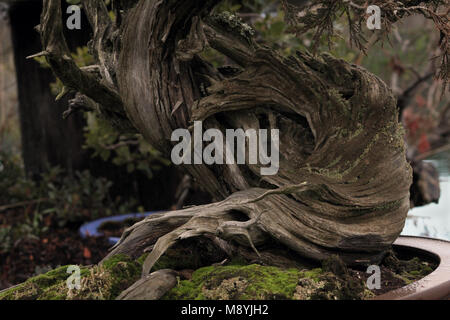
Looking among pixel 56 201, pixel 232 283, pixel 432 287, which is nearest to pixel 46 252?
pixel 56 201

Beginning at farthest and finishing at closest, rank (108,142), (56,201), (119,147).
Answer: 1. (56,201)
2. (119,147)
3. (108,142)

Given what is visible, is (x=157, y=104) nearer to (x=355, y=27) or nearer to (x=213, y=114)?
(x=213, y=114)

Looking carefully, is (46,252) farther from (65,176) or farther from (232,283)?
(232,283)

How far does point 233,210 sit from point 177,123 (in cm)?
40

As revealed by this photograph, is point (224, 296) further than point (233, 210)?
No

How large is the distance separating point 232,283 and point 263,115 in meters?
0.78

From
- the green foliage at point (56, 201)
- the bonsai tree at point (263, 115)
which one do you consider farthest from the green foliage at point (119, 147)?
the bonsai tree at point (263, 115)

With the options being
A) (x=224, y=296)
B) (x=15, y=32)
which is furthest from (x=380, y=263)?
(x=15, y=32)

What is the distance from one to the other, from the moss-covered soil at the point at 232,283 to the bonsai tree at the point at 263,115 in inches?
4.4

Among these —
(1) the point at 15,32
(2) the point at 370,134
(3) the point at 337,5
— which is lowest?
(2) the point at 370,134

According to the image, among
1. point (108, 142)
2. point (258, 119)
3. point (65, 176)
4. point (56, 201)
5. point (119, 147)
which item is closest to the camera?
point (258, 119)

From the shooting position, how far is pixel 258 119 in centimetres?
204

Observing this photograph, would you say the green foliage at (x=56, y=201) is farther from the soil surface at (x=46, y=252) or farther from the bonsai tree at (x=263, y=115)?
the bonsai tree at (x=263, y=115)

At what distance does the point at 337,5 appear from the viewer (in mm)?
1781
